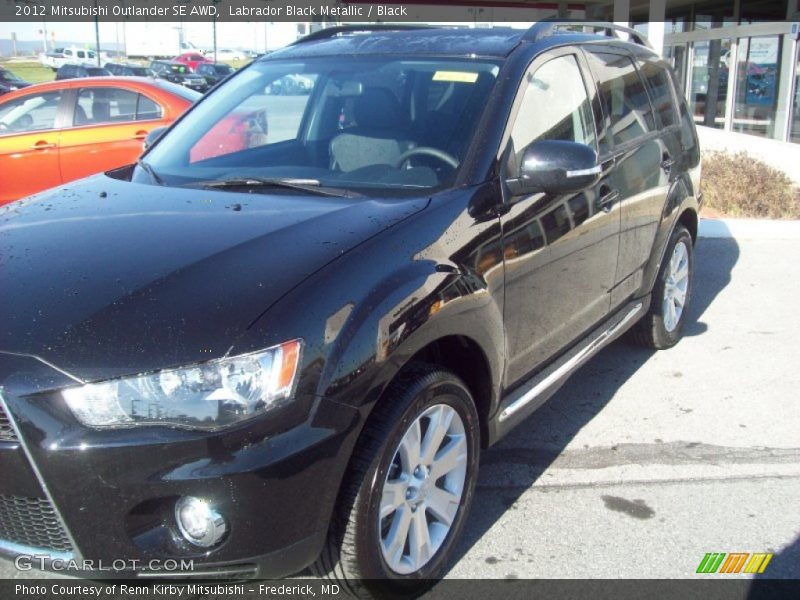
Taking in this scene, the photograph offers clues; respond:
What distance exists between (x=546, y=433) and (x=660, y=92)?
91.7 inches

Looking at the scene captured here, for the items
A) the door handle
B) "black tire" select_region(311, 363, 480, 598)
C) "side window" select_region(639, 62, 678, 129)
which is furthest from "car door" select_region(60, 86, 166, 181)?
"black tire" select_region(311, 363, 480, 598)

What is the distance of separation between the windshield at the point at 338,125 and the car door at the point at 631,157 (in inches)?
39.1

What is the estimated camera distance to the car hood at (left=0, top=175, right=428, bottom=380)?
2244 mm

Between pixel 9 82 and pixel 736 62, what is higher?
pixel 736 62

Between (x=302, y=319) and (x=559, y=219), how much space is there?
1.60 metres

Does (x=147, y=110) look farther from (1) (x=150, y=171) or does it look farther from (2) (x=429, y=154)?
(2) (x=429, y=154)

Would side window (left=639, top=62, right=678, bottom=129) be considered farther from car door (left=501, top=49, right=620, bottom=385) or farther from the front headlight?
the front headlight

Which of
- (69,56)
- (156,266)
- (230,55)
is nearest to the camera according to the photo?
(156,266)

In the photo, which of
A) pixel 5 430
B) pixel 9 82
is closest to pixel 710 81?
pixel 5 430

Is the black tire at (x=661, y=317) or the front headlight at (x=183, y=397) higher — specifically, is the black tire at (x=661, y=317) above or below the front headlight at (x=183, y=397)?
below

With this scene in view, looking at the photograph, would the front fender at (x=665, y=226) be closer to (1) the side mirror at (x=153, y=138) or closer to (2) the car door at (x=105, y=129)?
(1) the side mirror at (x=153, y=138)

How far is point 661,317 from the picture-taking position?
5.17 meters

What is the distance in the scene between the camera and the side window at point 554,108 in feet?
11.4

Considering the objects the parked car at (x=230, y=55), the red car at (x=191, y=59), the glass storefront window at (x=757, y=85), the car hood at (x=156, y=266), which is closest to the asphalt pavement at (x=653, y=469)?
the car hood at (x=156, y=266)
